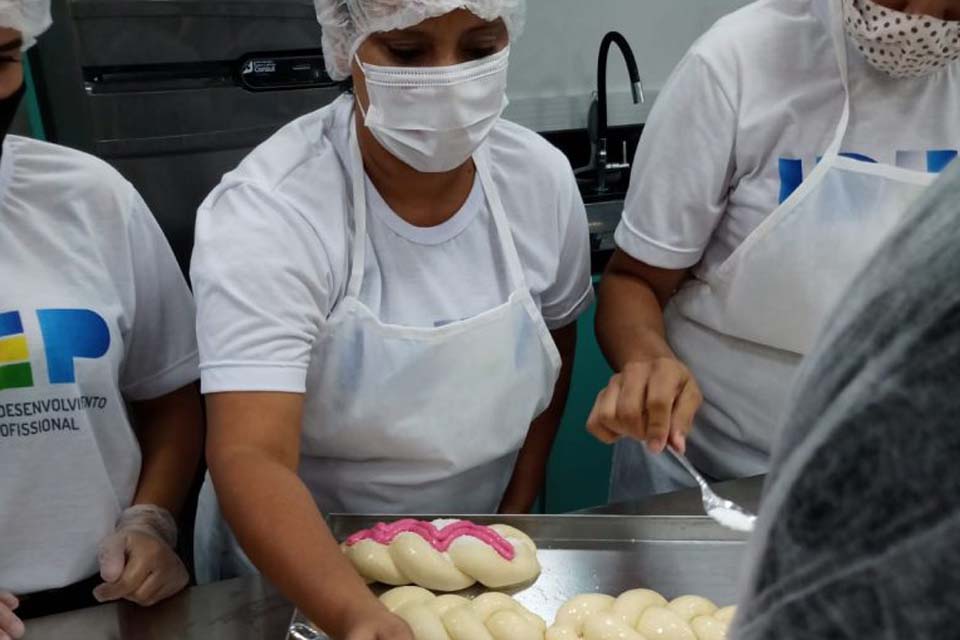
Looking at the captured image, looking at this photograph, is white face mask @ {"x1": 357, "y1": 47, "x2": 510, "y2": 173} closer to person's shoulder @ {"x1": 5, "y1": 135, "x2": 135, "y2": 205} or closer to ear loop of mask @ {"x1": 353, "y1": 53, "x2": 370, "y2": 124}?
ear loop of mask @ {"x1": 353, "y1": 53, "x2": 370, "y2": 124}

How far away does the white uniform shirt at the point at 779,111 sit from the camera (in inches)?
48.6

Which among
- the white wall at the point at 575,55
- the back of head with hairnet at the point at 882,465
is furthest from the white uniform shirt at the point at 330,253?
the white wall at the point at 575,55

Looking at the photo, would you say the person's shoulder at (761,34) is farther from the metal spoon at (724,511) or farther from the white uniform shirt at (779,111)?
the metal spoon at (724,511)

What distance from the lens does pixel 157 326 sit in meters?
1.27

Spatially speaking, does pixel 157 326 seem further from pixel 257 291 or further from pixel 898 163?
pixel 898 163

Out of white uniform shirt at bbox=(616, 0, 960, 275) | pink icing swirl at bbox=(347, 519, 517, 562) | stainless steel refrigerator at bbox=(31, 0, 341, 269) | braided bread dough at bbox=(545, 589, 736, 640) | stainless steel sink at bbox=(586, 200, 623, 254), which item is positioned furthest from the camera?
stainless steel sink at bbox=(586, 200, 623, 254)

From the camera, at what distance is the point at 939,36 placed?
1.11 m

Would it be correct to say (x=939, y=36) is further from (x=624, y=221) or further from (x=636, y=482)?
(x=636, y=482)

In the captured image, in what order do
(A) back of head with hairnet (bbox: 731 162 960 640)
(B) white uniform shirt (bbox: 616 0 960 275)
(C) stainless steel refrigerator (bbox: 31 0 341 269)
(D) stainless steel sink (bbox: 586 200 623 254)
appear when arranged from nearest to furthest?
(A) back of head with hairnet (bbox: 731 162 960 640) → (B) white uniform shirt (bbox: 616 0 960 275) → (C) stainless steel refrigerator (bbox: 31 0 341 269) → (D) stainless steel sink (bbox: 586 200 623 254)

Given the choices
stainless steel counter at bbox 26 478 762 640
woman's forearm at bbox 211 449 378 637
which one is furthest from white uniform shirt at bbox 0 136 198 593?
woman's forearm at bbox 211 449 378 637

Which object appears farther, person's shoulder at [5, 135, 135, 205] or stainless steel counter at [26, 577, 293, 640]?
person's shoulder at [5, 135, 135, 205]

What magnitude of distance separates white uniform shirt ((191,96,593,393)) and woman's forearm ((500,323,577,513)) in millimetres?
65

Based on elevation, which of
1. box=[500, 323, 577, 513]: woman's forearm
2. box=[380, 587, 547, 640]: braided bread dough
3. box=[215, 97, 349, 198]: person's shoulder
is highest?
box=[215, 97, 349, 198]: person's shoulder

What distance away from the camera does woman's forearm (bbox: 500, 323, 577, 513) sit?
1387mm
